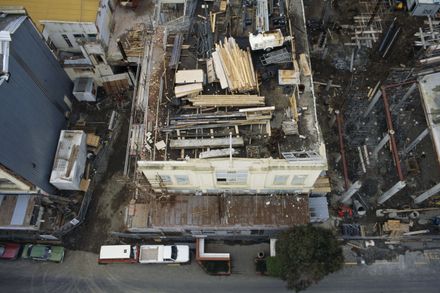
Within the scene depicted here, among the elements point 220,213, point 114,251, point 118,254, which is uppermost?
point 220,213

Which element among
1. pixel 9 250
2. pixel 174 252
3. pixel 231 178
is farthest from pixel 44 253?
pixel 231 178

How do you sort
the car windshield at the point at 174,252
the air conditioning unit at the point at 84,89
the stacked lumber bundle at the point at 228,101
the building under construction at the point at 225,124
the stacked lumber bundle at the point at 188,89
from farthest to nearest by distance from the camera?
the air conditioning unit at the point at 84,89 → the car windshield at the point at 174,252 → the stacked lumber bundle at the point at 188,89 → the stacked lumber bundle at the point at 228,101 → the building under construction at the point at 225,124

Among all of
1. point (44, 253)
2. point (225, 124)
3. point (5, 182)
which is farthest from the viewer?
point (44, 253)

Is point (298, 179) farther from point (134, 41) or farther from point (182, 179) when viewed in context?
point (134, 41)

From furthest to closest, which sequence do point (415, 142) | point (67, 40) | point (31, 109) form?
point (67, 40)
point (415, 142)
point (31, 109)

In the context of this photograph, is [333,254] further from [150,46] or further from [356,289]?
[150,46]

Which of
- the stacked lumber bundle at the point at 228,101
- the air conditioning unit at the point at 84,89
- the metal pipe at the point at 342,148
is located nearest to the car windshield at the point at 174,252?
the stacked lumber bundle at the point at 228,101

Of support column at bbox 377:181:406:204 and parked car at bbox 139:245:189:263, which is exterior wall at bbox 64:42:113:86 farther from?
support column at bbox 377:181:406:204

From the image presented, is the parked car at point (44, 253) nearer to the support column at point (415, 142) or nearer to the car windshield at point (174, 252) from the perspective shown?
the car windshield at point (174, 252)

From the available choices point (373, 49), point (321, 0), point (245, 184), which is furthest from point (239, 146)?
point (321, 0)
